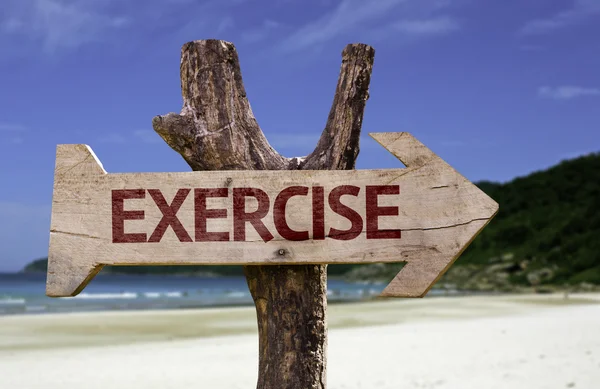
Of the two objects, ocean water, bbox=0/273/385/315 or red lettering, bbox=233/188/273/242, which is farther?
ocean water, bbox=0/273/385/315

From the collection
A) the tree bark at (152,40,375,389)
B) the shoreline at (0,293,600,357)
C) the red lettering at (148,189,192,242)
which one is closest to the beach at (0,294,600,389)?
the shoreline at (0,293,600,357)

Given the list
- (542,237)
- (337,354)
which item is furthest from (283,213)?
(542,237)

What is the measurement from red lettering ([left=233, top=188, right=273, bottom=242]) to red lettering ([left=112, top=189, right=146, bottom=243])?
43 cm

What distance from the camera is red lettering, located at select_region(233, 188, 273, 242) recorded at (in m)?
2.89

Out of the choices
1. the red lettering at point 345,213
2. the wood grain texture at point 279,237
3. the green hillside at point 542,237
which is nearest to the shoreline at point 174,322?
the wood grain texture at point 279,237

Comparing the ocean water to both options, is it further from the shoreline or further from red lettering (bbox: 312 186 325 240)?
red lettering (bbox: 312 186 325 240)

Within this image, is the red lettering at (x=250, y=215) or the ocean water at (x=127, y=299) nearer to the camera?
the red lettering at (x=250, y=215)

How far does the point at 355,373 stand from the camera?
28.7ft

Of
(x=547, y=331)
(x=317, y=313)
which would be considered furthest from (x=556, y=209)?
(x=317, y=313)

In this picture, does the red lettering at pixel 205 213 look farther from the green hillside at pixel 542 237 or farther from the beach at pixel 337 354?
the green hillside at pixel 542 237

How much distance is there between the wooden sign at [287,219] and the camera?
2.88 meters

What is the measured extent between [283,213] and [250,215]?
149mm

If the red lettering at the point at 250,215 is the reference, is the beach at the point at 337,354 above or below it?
below

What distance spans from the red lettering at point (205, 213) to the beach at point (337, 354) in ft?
18.2
